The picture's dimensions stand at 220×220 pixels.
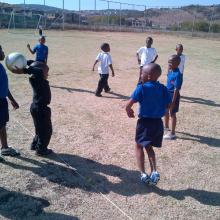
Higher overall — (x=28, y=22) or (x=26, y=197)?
(x=28, y=22)

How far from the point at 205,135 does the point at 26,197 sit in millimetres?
4011

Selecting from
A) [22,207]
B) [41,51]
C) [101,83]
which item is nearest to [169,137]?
[22,207]

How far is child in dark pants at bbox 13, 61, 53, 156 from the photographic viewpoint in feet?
17.1

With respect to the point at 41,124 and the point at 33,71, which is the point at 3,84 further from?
the point at 41,124

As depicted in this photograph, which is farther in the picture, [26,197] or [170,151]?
[170,151]

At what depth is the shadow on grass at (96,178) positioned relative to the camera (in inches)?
183

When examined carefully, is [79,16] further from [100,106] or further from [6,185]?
[6,185]

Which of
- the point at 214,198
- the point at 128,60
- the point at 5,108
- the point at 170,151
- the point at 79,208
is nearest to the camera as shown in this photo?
the point at 79,208

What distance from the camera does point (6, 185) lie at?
4.65 m

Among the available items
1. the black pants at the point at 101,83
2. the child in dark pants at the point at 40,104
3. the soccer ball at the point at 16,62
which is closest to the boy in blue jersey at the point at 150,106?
the child in dark pants at the point at 40,104

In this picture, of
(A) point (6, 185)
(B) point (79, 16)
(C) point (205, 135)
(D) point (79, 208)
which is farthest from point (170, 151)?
(B) point (79, 16)

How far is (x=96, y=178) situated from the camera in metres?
4.98

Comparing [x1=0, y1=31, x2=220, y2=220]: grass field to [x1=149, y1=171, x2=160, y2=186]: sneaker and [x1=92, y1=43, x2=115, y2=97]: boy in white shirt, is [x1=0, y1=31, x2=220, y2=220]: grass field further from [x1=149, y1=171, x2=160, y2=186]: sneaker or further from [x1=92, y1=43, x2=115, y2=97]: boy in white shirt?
[x1=92, y1=43, x2=115, y2=97]: boy in white shirt

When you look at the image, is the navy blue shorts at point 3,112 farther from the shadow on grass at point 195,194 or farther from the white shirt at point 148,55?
the white shirt at point 148,55
